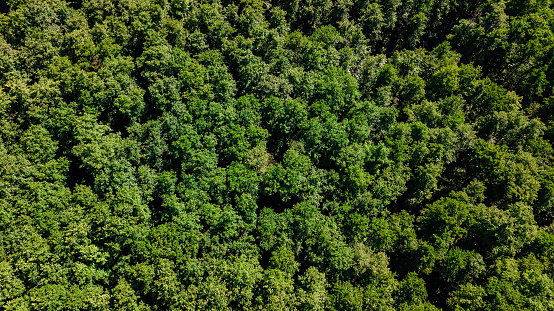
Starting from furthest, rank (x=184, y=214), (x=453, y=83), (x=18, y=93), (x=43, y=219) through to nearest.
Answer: (x=453, y=83) < (x=18, y=93) < (x=184, y=214) < (x=43, y=219)

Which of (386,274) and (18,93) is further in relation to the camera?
(18,93)

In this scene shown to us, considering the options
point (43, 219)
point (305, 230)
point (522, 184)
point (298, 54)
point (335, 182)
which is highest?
point (298, 54)

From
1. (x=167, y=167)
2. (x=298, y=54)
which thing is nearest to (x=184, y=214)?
(x=167, y=167)

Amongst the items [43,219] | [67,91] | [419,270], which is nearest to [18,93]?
[67,91]

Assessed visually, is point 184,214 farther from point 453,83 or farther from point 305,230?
point 453,83

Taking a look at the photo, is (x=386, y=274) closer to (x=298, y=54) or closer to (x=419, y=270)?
(x=419, y=270)

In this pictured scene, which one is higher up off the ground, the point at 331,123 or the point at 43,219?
the point at 331,123

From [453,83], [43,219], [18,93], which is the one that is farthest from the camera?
[453,83]
